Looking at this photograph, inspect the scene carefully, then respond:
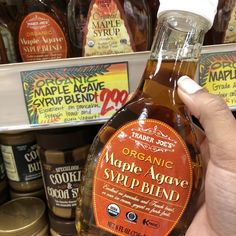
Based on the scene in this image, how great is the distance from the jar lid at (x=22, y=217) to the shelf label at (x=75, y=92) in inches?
12.7

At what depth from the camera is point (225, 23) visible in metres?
0.66

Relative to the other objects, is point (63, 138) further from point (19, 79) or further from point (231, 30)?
point (231, 30)

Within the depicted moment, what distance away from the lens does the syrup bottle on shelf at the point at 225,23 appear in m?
0.65

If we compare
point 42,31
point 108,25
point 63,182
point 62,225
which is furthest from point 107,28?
point 62,225

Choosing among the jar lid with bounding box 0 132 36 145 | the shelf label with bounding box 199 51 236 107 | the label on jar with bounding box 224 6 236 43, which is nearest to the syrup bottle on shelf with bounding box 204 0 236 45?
A: the label on jar with bounding box 224 6 236 43

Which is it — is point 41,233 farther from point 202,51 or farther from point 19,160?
point 202,51

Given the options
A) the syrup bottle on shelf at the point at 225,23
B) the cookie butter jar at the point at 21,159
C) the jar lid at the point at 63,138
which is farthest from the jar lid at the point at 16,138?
the syrup bottle on shelf at the point at 225,23

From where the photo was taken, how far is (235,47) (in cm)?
56

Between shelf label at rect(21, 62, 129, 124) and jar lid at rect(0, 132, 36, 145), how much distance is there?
0.24 meters

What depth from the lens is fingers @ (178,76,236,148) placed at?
532mm

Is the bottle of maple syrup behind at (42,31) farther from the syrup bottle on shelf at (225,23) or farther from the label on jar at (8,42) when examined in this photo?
the syrup bottle on shelf at (225,23)

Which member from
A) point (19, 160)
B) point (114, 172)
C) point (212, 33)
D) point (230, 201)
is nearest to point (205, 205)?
point (230, 201)

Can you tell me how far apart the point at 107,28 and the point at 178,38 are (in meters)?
0.14

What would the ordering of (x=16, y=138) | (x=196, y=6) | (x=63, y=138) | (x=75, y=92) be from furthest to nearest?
(x=16, y=138) < (x=63, y=138) < (x=75, y=92) < (x=196, y=6)
